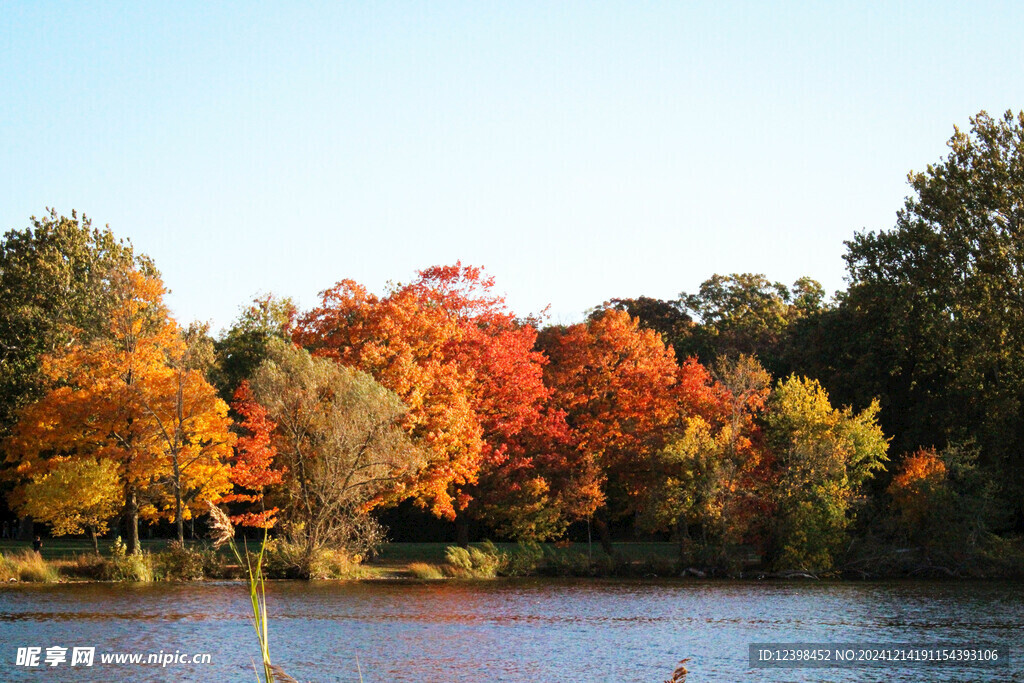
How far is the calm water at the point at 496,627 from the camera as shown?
21234mm

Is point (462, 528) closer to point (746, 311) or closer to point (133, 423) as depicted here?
point (133, 423)

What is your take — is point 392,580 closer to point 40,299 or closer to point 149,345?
point 149,345

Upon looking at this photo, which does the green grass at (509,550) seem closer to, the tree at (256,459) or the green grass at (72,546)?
the tree at (256,459)

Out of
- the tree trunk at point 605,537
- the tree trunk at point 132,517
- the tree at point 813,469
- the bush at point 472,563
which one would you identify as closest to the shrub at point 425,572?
the bush at point 472,563

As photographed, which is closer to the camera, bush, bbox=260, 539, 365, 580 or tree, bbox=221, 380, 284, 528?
bush, bbox=260, 539, 365, 580

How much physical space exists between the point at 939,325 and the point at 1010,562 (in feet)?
36.0

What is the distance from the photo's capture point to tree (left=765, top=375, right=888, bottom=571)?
41281 millimetres

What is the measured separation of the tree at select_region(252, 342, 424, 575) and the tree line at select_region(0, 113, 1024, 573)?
0.30 feet

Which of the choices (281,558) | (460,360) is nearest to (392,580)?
(281,558)

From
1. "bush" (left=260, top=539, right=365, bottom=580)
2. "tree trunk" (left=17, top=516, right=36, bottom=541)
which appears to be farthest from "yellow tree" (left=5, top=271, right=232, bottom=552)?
"tree trunk" (left=17, top=516, right=36, bottom=541)

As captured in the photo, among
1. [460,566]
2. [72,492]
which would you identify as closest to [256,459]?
[72,492]

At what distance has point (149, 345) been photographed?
136ft

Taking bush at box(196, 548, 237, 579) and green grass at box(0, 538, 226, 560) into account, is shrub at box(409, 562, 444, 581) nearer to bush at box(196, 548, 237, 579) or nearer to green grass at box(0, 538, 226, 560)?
bush at box(196, 548, 237, 579)

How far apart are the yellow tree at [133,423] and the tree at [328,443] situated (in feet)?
10.4
